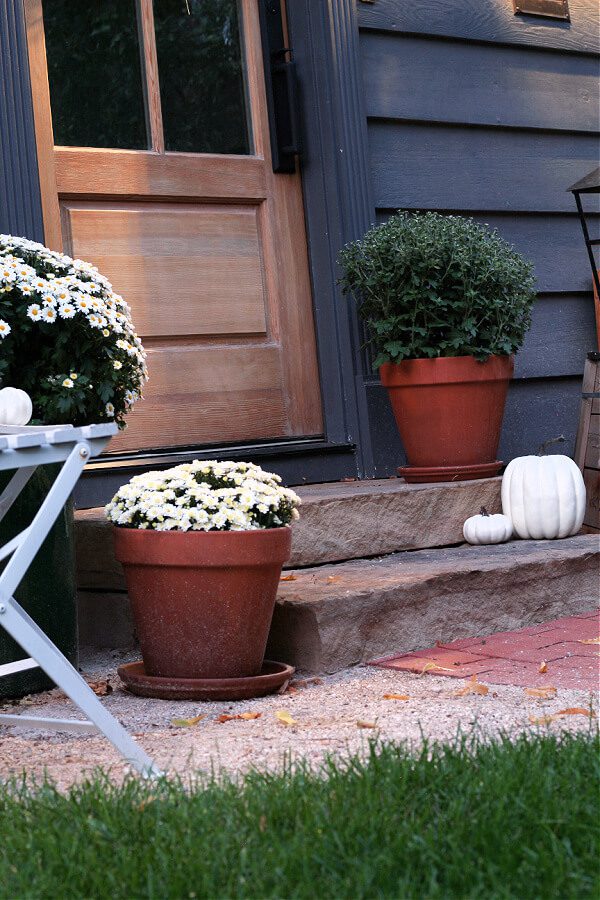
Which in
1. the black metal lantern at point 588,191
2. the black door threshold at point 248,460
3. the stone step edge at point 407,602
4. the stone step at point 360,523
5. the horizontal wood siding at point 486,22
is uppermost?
the horizontal wood siding at point 486,22

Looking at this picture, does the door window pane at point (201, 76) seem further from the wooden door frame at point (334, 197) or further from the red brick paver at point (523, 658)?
the red brick paver at point (523, 658)

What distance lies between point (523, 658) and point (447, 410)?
1247mm

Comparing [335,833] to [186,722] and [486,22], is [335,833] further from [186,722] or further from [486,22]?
[486,22]

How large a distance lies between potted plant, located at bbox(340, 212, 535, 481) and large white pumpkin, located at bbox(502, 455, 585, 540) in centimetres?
14

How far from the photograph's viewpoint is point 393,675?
9.93ft

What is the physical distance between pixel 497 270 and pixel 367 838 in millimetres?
2781

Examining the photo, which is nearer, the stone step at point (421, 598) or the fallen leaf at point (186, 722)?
the fallen leaf at point (186, 722)

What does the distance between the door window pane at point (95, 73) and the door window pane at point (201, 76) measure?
0.37ft

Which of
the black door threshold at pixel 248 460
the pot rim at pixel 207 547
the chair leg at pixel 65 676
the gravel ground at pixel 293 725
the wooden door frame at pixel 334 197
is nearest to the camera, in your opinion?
the chair leg at pixel 65 676

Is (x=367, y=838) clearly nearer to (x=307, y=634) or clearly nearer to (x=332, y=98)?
(x=307, y=634)

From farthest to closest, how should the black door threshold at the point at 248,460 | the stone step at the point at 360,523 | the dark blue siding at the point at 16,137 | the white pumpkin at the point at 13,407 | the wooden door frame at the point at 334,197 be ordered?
the wooden door frame at the point at 334,197 < the black door threshold at the point at 248,460 < the dark blue siding at the point at 16,137 < the stone step at the point at 360,523 < the white pumpkin at the point at 13,407

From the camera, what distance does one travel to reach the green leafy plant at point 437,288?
4.06 metres

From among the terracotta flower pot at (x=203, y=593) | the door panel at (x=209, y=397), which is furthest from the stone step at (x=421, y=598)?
the door panel at (x=209, y=397)

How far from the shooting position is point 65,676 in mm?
2174
